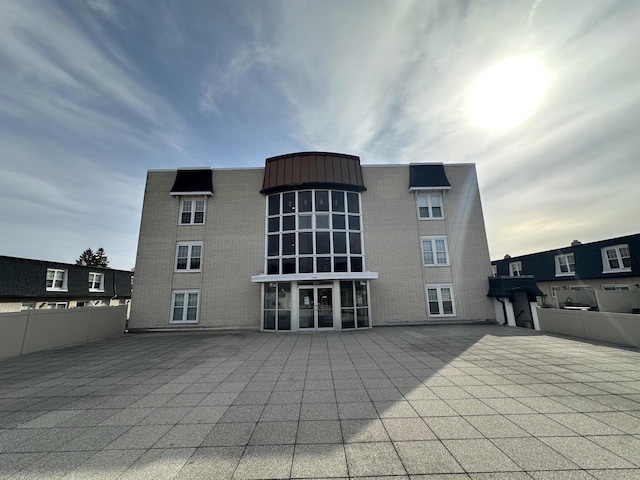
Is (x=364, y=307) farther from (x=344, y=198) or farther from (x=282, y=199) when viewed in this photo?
(x=282, y=199)

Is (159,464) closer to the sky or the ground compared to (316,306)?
closer to the ground

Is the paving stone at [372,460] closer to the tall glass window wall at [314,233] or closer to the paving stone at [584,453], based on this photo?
the paving stone at [584,453]

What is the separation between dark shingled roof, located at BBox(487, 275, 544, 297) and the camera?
560 inches

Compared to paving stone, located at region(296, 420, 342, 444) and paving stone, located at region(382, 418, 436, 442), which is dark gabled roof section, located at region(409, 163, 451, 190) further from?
paving stone, located at region(296, 420, 342, 444)

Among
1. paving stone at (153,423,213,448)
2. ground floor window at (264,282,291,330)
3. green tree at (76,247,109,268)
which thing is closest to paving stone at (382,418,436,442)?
paving stone at (153,423,213,448)

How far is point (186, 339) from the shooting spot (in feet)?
42.3

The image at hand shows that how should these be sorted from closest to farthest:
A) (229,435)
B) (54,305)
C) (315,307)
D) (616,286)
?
1. (229,435)
2. (315,307)
3. (616,286)
4. (54,305)

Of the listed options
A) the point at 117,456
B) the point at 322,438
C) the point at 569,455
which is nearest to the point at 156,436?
the point at 117,456

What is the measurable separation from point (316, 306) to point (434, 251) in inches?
341

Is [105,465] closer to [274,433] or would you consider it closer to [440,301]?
[274,433]

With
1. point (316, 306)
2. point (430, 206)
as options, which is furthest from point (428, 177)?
point (316, 306)

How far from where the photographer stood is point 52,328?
11172 millimetres

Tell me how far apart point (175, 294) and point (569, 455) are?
17862 mm

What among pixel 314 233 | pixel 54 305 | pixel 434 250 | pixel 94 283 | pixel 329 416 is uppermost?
pixel 314 233
